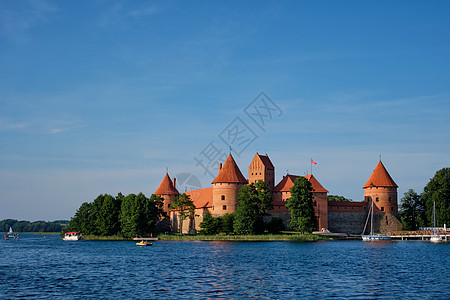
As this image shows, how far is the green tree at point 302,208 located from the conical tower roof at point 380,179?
61.1 ft

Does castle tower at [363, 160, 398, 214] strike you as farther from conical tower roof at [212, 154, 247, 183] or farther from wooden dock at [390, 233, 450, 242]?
conical tower roof at [212, 154, 247, 183]

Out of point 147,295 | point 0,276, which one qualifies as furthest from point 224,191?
point 147,295

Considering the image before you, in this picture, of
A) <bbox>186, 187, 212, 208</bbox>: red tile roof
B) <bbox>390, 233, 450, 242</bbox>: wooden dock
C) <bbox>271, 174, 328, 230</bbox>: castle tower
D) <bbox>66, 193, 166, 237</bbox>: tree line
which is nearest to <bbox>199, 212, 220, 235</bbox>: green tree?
<bbox>66, 193, 166, 237</bbox>: tree line

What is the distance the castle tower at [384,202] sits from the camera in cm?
8212

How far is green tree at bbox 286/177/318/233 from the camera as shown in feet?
224

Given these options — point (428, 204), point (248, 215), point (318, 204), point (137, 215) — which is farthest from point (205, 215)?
point (428, 204)

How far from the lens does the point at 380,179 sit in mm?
82875

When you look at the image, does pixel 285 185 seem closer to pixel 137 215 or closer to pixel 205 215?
pixel 205 215

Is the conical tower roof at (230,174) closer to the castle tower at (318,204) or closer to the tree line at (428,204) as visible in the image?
the castle tower at (318,204)

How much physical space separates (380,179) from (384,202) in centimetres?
377

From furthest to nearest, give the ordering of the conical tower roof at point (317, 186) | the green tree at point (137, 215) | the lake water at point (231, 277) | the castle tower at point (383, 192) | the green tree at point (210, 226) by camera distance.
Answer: the castle tower at point (383, 192) < the conical tower roof at point (317, 186) < the green tree at point (137, 215) < the green tree at point (210, 226) < the lake water at point (231, 277)

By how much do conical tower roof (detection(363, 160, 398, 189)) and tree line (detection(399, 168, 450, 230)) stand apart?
592 cm

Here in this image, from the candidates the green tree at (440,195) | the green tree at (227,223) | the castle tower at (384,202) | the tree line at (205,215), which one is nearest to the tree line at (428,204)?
the green tree at (440,195)

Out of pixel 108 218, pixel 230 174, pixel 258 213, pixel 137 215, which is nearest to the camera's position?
pixel 258 213
